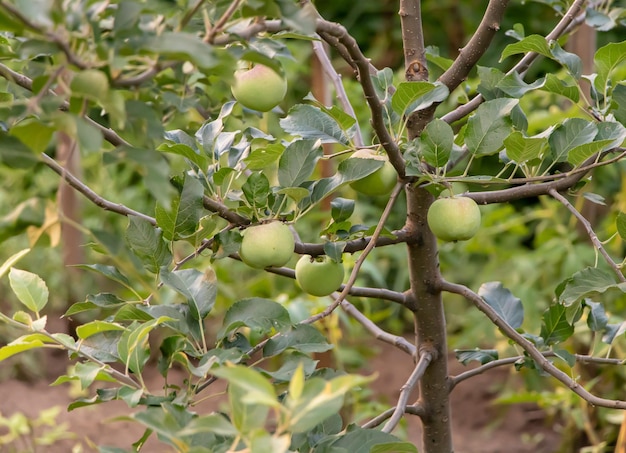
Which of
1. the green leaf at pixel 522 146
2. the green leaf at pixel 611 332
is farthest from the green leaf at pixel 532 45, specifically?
the green leaf at pixel 611 332

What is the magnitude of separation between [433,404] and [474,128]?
378mm

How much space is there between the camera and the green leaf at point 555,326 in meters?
0.90

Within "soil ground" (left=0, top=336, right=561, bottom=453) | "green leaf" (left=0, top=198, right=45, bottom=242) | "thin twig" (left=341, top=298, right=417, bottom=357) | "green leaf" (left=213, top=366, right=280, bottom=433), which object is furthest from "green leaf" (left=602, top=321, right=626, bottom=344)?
"soil ground" (left=0, top=336, right=561, bottom=453)

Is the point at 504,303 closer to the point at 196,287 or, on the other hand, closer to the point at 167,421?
the point at 196,287

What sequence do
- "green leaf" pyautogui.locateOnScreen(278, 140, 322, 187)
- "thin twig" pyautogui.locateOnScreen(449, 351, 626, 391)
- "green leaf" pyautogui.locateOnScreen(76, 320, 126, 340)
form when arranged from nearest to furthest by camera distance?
"green leaf" pyautogui.locateOnScreen(76, 320, 126, 340) → "green leaf" pyautogui.locateOnScreen(278, 140, 322, 187) → "thin twig" pyautogui.locateOnScreen(449, 351, 626, 391)

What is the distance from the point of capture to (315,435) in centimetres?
76

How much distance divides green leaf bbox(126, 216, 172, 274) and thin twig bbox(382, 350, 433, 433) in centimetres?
26

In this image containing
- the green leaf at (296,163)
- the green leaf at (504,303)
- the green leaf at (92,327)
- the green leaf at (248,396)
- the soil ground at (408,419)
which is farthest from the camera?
the soil ground at (408,419)

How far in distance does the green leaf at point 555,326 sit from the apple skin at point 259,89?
0.39m

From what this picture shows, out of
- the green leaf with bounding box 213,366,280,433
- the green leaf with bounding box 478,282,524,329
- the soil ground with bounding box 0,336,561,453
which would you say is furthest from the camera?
the soil ground with bounding box 0,336,561,453

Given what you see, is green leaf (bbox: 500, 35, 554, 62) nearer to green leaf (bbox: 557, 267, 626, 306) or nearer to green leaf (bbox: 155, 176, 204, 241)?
green leaf (bbox: 557, 267, 626, 306)

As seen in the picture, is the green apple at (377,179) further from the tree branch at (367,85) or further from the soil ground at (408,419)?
the soil ground at (408,419)

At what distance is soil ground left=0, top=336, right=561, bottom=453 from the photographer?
1959 mm

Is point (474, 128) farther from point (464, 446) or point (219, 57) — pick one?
point (464, 446)
